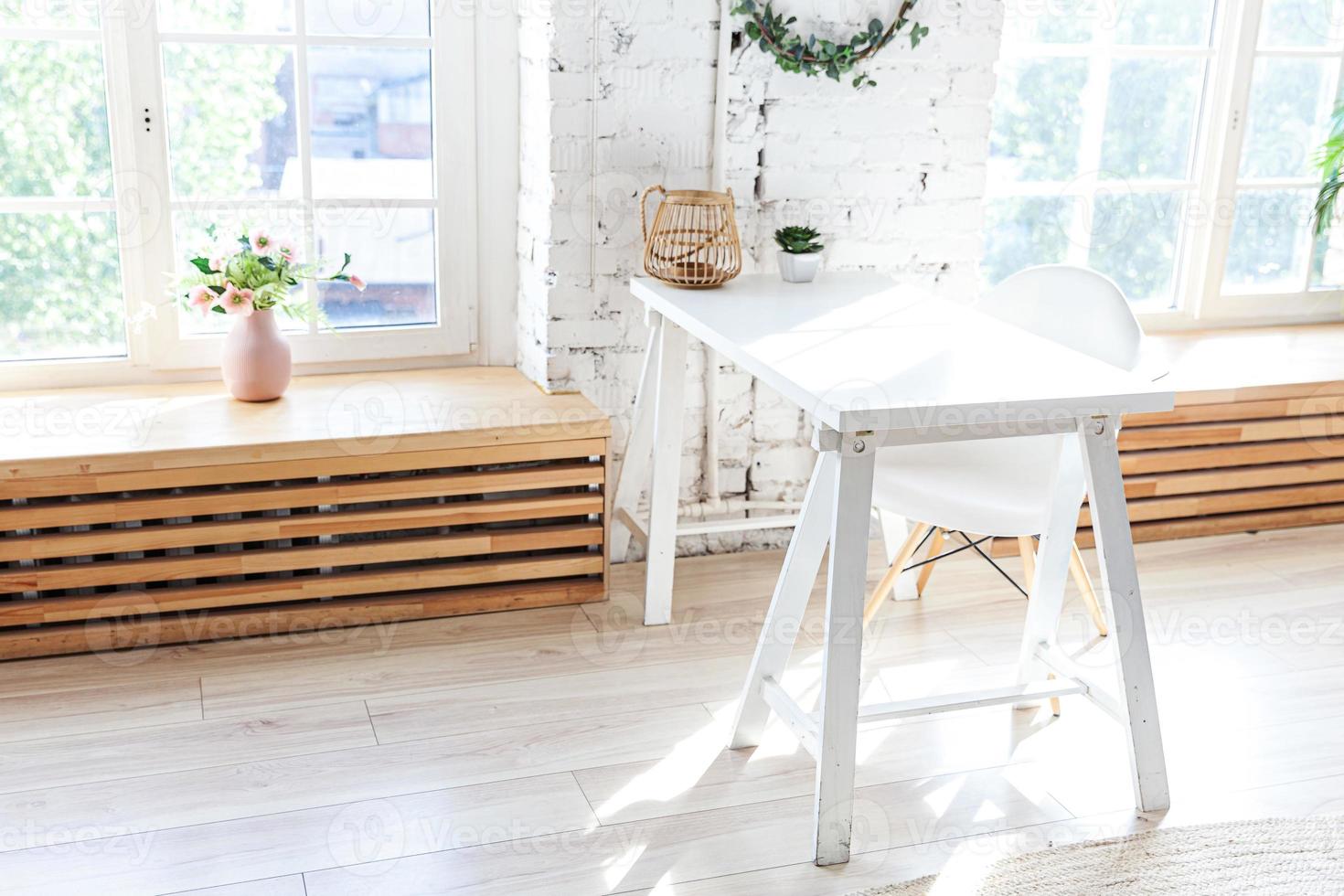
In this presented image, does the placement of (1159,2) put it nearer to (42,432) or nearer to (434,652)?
(434,652)

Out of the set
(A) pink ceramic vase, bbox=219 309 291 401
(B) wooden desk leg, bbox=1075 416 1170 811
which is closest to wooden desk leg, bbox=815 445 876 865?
(B) wooden desk leg, bbox=1075 416 1170 811

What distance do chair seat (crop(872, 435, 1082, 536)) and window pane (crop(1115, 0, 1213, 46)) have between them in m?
1.44

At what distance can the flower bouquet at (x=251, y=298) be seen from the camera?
2.63m

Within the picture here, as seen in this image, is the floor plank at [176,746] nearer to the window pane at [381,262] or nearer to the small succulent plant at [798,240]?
the window pane at [381,262]

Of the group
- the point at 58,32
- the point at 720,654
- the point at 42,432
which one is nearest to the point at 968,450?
the point at 720,654

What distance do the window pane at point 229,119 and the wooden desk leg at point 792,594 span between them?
153 centimetres

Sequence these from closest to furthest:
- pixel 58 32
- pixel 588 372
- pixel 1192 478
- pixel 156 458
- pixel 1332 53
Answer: pixel 156 458 < pixel 58 32 < pixel 588 372 < pixel 1192 478 < pixel 1332 53

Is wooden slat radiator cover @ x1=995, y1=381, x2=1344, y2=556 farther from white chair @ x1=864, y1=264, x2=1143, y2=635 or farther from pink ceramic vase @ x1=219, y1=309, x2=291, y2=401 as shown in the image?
pink ceramic vase @ x1=219, y1=309, x2=291, y2=401

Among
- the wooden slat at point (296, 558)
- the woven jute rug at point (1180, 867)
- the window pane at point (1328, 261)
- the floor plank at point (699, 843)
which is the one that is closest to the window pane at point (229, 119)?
the wooden slat at point (296, 558)

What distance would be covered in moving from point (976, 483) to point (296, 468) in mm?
1310

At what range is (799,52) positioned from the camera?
2.72m

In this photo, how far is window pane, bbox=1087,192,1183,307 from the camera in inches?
137

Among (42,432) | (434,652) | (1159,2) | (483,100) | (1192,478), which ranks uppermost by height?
(1159,2)

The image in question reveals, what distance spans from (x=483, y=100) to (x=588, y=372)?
0.67 meters
